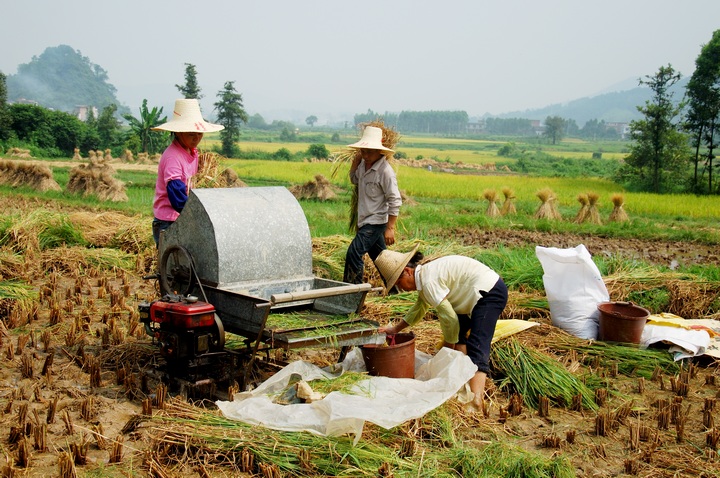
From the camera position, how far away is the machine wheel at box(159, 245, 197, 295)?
16.8 feet

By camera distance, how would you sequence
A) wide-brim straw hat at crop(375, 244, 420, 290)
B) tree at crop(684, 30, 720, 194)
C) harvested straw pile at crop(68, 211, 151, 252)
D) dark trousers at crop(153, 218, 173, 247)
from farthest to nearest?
tree at crop(684, 30, 720, 194)
harvested straw pile at crop(68, 211, 151, 252)
dark trousers at crop(153, 218, 173, 247)
wide-brim straw hat at crop(375, 244, 420, 290)

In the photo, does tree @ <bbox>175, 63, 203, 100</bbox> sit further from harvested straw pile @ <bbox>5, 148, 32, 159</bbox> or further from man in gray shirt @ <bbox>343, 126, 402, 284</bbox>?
man in gray shirt @ <bbox>343, 126, 402, 284</bbox>

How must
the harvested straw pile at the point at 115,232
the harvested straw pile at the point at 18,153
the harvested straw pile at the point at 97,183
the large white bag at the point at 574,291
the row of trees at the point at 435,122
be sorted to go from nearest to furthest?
the large white bag at the point at 574,291 → the harvested straw pile at the point at 115,232 → the harvested straw pile at the point at 97,183 → the harvested straw pile at the point at 18,153 → the row of trees at the point at 435,122

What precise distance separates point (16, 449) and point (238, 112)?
39190 mm

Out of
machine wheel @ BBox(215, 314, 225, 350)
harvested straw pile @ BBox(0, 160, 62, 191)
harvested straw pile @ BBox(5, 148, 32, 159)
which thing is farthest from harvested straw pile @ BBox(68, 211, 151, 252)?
harvested straw pile @ BBox(5, 148, 32, 159)

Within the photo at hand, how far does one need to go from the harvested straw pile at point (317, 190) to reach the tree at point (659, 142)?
1277cm

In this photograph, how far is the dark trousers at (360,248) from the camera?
686 cm

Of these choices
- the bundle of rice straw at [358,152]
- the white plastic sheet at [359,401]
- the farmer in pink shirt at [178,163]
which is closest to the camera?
the white plastic sheet at [359,401]

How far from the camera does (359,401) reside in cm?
422

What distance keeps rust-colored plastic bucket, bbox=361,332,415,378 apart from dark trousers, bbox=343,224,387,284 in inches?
78.4

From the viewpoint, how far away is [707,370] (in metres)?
5.94

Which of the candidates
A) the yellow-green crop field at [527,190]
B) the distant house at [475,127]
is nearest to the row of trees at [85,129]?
the yellow-green crop field at [527,190]

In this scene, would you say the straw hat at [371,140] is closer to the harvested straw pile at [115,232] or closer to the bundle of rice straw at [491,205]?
the harvested straw pile at [115,232]

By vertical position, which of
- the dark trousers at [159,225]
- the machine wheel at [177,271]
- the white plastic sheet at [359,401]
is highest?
the dark trousers at [159,225]
